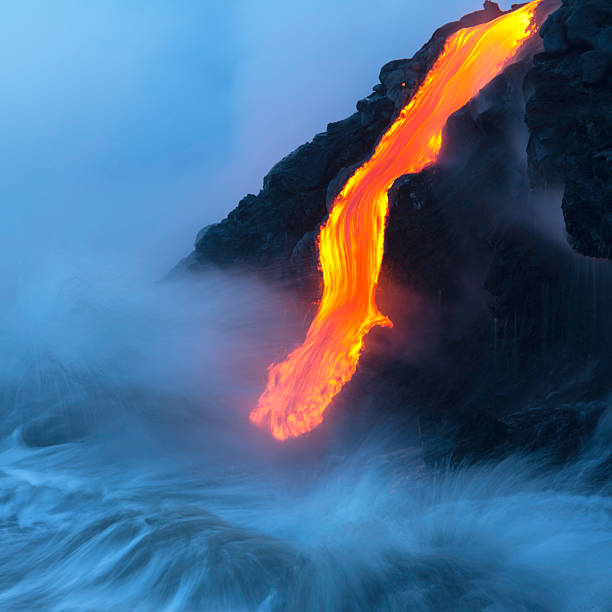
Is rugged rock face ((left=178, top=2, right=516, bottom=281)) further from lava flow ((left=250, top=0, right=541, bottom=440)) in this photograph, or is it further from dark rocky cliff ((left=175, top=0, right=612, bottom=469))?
dark rocky cliff ((left=175, top=0, right=612, bottom=469))

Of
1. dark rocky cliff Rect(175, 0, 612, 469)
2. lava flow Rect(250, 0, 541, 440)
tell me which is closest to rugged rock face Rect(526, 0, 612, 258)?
dark rocky cliff Rect(175, 0, 612, 469)

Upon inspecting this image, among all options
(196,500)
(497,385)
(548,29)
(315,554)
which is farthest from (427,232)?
(196,500)

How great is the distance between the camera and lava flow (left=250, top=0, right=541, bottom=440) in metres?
8.19

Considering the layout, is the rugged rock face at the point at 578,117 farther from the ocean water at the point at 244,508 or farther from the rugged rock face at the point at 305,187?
the rugged rock face at the point at 305,187

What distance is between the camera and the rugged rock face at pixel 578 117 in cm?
549

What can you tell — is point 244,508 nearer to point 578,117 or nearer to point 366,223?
point 366,223

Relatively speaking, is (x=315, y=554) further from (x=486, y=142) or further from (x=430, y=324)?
(x=486, y=142)

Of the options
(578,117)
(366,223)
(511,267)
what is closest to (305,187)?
(366,223)

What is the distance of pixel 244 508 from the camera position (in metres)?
7.53

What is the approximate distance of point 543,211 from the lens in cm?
652

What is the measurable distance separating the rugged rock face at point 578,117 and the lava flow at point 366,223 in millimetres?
1603

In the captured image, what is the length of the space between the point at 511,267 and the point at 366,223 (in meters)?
2.61

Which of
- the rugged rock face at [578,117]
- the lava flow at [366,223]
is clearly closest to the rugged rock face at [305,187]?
the lava flow at [366,223]

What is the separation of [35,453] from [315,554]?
7260mm
